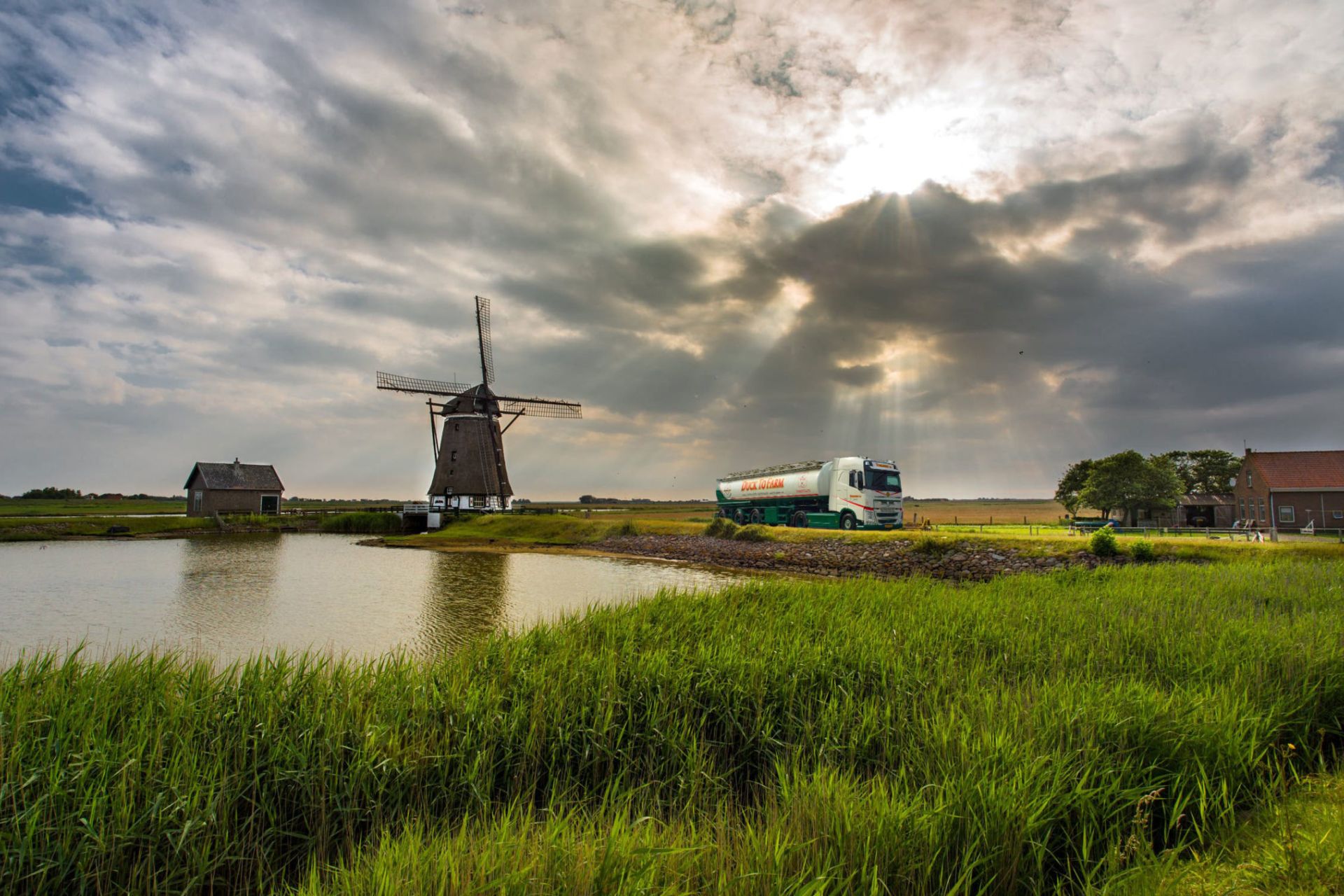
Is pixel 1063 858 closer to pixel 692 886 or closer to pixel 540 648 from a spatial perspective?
pixel 692 886

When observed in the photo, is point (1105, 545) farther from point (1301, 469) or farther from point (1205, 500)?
point (1205, 500)

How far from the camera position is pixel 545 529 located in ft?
167

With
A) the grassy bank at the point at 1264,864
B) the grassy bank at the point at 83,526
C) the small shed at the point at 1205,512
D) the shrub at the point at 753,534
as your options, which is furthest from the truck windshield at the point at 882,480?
the grassy bank at the point at 83,526

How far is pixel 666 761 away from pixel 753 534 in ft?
110

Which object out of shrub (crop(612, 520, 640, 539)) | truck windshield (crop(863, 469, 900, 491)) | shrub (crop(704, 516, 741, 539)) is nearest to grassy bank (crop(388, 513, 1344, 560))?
shrub (crop(612, 520, 640, 539))

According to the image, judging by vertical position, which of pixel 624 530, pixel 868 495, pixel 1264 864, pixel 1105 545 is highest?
pixel 868 495

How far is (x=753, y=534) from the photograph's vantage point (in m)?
38.8

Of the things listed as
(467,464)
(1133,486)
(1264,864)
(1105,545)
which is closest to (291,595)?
(1264,864)

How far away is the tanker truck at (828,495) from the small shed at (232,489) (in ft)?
199

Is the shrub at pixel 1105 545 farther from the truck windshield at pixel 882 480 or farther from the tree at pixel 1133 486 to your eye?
the tree at pixel 1133 486

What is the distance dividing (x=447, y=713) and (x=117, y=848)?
2588 mm

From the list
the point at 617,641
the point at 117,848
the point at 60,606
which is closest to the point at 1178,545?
the point at 617,641

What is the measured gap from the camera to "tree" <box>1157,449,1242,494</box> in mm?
65000

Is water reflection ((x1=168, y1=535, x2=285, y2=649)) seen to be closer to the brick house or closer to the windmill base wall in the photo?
the windmill base wall
